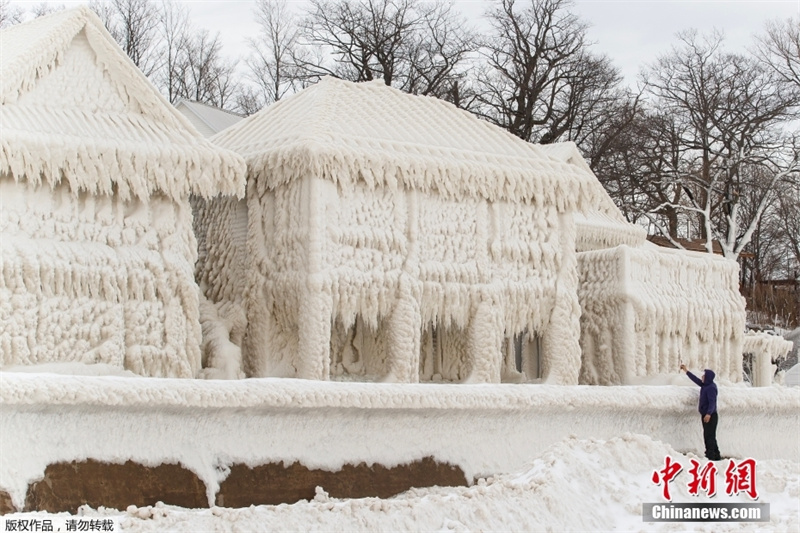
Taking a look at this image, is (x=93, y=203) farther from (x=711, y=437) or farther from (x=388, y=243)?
(x=711, y=437)

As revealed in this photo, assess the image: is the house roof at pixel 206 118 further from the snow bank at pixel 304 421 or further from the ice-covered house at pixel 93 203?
the snow bank at pixel 304 421

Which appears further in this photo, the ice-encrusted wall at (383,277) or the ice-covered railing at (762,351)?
the ice-covered railing at (762,351)

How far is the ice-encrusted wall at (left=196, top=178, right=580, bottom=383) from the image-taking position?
16.7 m

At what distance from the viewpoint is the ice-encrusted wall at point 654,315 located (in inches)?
817

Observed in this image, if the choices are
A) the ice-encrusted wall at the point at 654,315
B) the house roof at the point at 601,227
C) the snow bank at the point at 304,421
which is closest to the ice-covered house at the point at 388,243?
the ice-encrusted wall at the point at 654,315

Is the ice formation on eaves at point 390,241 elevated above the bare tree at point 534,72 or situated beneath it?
situated beneath

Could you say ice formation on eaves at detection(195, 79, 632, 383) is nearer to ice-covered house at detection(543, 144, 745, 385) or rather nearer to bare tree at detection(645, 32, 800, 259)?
ice-covered house at detection(543, 144, 745, 385)

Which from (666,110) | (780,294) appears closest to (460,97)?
(666,110)

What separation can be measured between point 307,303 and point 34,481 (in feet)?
22.2

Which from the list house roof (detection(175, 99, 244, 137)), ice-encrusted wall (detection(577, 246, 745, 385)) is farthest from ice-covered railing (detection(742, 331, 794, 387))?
house roof (detection(175, 99, 244, 137))

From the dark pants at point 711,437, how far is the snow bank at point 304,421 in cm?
31

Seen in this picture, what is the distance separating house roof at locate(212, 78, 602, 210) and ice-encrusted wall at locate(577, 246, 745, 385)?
2.30m

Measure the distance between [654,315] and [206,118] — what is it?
33.9 ft

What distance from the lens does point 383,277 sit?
1708 centimetres
